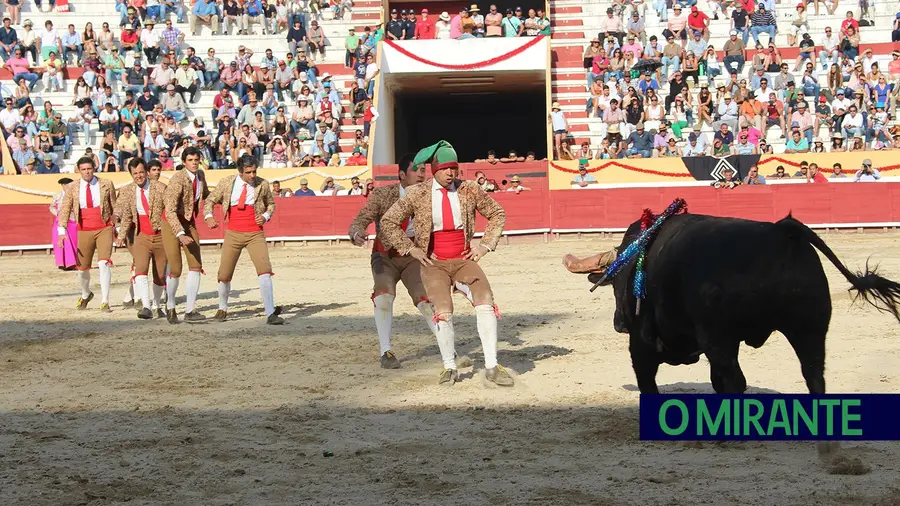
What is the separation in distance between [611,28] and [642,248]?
2219 centimetres

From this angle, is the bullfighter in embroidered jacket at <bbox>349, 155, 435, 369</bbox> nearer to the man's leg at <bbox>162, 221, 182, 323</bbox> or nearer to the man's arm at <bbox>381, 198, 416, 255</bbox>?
the man's arm at <bbox>381, 198, 416, 255</bbox>

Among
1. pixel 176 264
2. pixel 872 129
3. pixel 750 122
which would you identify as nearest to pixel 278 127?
pixel 750 122

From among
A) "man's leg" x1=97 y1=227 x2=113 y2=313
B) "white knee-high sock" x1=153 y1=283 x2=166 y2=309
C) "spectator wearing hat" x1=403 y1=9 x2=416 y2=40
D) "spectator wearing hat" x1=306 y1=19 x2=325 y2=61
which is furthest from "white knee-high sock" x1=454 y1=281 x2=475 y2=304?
"spectator wearing hat" x1=306 y1=19 x2=325 y2=61

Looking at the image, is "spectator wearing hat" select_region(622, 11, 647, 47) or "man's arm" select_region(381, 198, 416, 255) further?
"spectator wearing hat" select_region(622, 11, 647, 47)

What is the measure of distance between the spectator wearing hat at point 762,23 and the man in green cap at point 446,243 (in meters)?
20.6

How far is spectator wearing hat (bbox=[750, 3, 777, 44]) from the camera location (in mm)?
27219

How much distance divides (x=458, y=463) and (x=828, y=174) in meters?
18.8

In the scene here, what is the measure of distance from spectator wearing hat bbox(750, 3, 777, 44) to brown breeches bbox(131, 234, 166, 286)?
18.3 metres

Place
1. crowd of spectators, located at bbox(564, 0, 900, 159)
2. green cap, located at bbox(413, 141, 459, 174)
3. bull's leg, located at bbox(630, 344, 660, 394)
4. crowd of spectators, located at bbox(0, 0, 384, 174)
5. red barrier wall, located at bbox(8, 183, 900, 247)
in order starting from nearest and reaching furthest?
bull's leg, located at bbox(630, 344, 660, 394), green cap, located at bbox(413, 141, 459, 174), red barrier wall, located at bbox(8, 183, 900, 247), crowd of spectators, located at bbox(564, 0, 900, 159), crowd of spectators, located at bbox(0, 0, 384, 174)

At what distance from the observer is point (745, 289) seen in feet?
18.0

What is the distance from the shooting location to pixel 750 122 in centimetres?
2445

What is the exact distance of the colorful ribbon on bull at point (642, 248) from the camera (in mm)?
6371

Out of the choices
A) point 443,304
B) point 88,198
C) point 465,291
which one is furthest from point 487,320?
point 88,198

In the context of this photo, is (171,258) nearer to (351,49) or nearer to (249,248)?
(249,248)
